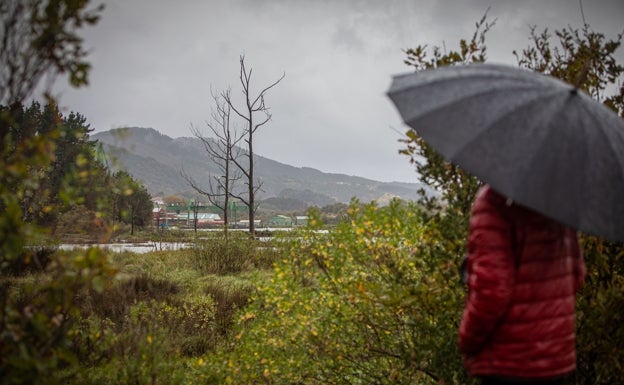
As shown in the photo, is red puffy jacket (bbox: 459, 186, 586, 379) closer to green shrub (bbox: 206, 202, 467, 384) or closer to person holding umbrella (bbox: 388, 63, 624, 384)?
person holding umbrella (bbox: 388, 63, 624, 384)

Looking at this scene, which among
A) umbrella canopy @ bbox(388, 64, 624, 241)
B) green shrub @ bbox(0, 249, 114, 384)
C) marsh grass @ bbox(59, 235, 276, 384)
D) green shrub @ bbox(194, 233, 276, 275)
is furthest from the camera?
green shrub @ bbox(194, 233, 276, 275)

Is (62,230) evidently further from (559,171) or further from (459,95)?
(559,171)

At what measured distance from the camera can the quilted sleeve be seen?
1.70 meters

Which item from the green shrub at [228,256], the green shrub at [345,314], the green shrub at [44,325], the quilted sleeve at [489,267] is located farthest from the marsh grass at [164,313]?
the quilted sleeve at [489,267]

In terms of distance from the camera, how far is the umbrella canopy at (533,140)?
1.67 metres

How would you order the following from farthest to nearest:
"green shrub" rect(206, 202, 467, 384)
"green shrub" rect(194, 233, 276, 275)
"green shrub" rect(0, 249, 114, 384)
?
"green shrub" rect(194, 233, 276, 275) → "green shrub" rect(206, 202, 467, 384) → "green shrub" rect(0, 249, 114, 384)

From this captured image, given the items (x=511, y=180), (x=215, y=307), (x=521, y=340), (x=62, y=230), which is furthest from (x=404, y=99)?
(x=215, y=307)

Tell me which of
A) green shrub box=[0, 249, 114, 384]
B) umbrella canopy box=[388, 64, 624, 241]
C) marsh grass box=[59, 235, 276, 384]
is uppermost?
umbrella canopy box=[388, 64, 624, 241]

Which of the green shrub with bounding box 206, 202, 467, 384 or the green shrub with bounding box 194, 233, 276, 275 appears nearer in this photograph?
the green shrub with bounding box 206, 202, 467, 384

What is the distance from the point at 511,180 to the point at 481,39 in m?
1.80

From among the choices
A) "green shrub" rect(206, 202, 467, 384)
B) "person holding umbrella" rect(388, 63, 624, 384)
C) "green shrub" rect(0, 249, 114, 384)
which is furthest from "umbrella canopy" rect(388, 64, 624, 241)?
"green shrub" rect(0, 249, 114, 384)

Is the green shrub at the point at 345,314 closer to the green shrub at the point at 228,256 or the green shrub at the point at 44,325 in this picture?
the green shrub at the point at 44,325

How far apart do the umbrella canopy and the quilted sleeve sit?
16cm

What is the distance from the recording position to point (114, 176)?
278cm
